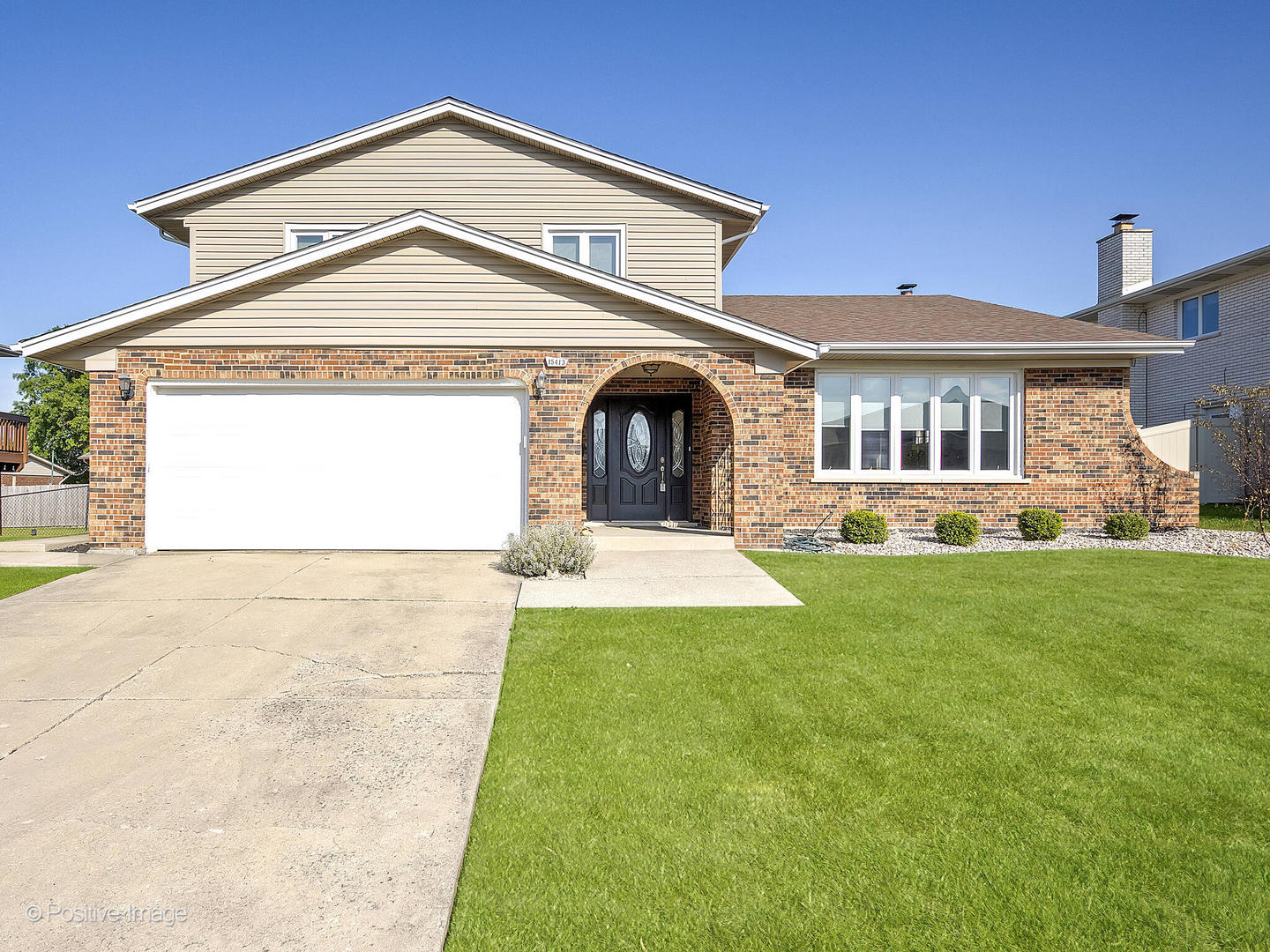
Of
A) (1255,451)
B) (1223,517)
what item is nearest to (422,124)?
(1255,451)

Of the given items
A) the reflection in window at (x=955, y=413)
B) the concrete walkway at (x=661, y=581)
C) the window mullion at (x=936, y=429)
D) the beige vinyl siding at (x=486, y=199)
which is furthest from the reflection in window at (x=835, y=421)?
the concrete walkway at (x=661, y=581)

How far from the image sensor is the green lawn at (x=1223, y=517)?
13328 mm

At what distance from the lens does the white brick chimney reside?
68.9ft

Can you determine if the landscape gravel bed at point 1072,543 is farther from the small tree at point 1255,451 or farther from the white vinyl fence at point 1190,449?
the white vinyl fence at point 1190,449

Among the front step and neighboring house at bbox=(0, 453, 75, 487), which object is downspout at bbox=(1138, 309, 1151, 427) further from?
neighboring house at bbox=(0, 453, 75, 487)

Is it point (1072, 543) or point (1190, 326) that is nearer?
point (1072, 543)

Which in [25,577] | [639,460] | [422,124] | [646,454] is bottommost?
[25,577]

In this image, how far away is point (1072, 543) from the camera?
11.4 metres

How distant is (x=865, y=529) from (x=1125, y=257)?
54.1ft

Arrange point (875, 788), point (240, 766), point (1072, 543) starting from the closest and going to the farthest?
point (875, 788), point (240, 766), point (1072, 543)

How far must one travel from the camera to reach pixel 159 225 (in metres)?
12.7

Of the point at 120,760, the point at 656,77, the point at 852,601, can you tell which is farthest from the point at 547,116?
the point at 120,760

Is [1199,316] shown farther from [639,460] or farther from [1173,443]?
[639,460]

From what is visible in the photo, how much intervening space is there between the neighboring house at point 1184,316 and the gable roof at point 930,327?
6.34 m
